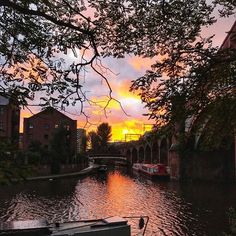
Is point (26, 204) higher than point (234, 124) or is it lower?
lower

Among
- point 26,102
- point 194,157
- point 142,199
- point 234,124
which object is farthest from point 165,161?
point 26,102

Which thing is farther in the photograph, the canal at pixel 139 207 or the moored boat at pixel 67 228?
the canal at pixel 139 207

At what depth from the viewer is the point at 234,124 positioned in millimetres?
10883

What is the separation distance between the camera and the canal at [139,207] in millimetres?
26484

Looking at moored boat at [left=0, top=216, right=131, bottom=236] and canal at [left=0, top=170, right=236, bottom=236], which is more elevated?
moored boat at [left=0, top=216, right=131, bottom=236]

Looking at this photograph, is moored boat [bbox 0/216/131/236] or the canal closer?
moored boat [bbox 0/216/131/236]

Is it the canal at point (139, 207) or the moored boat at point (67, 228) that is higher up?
the moored boat at point (67, 228)

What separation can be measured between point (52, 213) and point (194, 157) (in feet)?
110

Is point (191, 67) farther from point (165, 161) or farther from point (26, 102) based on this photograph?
point (165, 161)

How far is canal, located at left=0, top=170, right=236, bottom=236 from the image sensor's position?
86.9ft

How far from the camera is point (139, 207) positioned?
114 feet

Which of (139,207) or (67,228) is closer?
(67,228)

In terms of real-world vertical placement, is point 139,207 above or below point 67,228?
below

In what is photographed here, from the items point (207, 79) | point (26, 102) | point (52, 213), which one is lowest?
point (52, 213)
